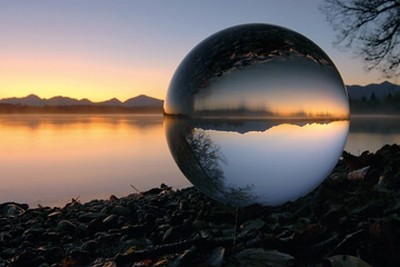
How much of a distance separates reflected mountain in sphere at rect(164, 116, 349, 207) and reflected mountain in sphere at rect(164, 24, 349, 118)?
0.12m

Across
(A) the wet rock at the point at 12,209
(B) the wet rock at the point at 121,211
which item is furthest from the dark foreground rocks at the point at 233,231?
(A) the wet rock at the point at 12,209

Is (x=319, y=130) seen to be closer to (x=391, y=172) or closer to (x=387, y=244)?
(x=387, y=244)

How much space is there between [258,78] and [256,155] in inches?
26.8

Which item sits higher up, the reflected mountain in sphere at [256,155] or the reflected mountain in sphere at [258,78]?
the reflected mountain in sphere at [258,78]

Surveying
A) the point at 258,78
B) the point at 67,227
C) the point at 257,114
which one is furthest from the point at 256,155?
the point at 67,227

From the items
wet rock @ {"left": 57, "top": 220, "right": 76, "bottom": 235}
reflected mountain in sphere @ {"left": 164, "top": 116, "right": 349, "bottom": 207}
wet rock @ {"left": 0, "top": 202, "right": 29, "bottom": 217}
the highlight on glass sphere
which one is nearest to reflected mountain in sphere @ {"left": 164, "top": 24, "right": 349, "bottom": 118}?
the highlight on glass sphere

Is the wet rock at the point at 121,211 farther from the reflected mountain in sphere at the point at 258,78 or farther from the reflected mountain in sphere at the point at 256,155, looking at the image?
the reflected mountain in sphere at the point at 258,78

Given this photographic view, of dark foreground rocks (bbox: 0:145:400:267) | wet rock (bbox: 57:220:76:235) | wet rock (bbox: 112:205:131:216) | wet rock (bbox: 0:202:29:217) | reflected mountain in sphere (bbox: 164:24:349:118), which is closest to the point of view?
dark foreground rocks (bbox: 0:145:400:267)

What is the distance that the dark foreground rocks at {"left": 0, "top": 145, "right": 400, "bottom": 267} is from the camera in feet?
10.6

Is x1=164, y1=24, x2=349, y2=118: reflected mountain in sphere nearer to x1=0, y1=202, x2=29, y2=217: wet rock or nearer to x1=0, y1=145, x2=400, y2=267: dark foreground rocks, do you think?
x1=0, y1=145, x2=400, y2=267: dark foreground rocks

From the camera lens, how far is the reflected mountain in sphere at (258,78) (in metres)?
3.74

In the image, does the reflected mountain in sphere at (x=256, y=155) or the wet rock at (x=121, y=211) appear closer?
the reflected mountain in sphere at (x=256, y=155)

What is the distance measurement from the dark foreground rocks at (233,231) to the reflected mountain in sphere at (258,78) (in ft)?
3.37

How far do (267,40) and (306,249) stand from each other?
6.64 feet
